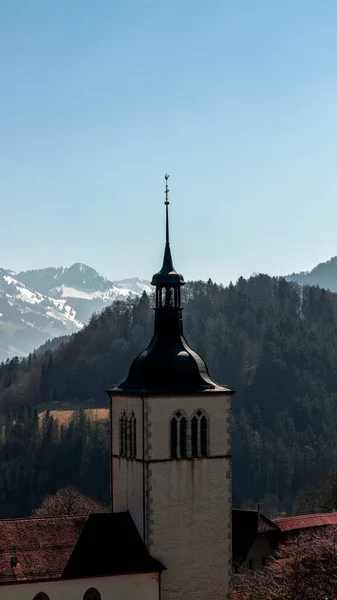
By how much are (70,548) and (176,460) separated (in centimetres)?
516

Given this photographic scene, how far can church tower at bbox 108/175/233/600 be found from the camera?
44094 millimetres

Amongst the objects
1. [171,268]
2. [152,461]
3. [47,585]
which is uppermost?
[171,268]

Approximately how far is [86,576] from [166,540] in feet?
12.2

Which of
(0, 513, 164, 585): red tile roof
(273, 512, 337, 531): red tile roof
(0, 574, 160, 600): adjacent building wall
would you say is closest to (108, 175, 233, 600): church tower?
(0, 513, 164, 585): red tile roof

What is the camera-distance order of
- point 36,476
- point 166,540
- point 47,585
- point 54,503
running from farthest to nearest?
1. point 36,476
2. point 54,503
3. point 166,540
4. point 47,585

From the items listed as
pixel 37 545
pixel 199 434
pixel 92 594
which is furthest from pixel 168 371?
pixel 92 594

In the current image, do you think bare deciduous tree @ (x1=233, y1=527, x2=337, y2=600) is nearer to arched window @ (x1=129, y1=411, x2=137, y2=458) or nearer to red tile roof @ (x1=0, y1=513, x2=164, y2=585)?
red tile roof @ (x1=0, y1=513, x2=164, y2=585)

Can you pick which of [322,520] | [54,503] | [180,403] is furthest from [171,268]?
[54,503]

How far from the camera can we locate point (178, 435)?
147 feet

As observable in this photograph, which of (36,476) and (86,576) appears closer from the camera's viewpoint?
(86,576)

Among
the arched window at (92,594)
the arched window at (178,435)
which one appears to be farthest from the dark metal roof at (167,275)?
the arched window at (92,594)

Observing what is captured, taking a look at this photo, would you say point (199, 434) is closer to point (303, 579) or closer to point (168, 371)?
point (168, 371)

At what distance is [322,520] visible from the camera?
219 ft

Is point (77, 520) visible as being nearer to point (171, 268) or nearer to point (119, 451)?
point (119, 451)
